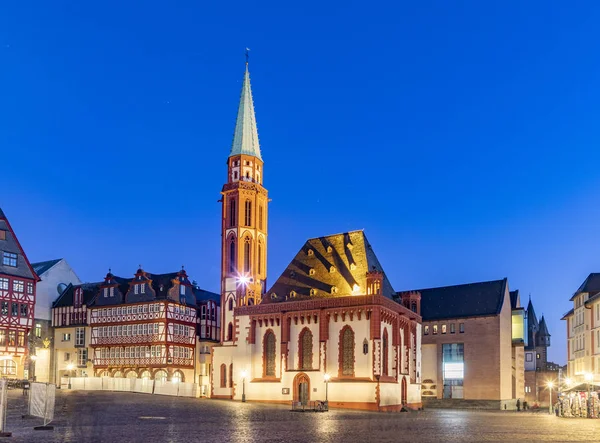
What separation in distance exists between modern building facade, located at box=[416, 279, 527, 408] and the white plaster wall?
4540 centimetres

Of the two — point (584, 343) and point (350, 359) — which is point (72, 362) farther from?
point (584, 343)

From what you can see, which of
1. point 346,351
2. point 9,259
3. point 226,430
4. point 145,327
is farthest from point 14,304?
point 226,430

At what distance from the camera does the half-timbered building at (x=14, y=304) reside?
7525cm

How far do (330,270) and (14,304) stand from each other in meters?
34.5

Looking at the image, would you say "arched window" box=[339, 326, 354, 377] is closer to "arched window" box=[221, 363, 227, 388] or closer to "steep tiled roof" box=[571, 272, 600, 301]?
"arched window" box=[221, 363, 227, 388]

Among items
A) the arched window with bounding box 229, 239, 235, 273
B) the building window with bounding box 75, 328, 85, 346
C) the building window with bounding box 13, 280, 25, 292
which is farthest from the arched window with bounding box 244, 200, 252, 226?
the building window with bounding box 75, 328, 85, 346

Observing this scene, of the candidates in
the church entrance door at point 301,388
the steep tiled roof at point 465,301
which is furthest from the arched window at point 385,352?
the steep tiled roof at point 465,301

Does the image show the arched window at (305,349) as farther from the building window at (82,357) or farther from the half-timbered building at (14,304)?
the building window at (82,357)

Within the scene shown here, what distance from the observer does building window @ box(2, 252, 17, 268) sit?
77.2m

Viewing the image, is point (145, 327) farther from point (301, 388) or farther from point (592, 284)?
point (592, 284)

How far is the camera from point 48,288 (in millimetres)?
89750

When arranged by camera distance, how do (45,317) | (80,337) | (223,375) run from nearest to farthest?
(223,375) → (80,337) → (45,317)

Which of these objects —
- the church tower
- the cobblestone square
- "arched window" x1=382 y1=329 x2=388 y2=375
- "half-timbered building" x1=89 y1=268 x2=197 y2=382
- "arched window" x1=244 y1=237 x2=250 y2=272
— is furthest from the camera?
"half-timbered building" x1=89 y1=268 x2=197 y2=382

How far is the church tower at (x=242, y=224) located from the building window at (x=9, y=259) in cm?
2202
